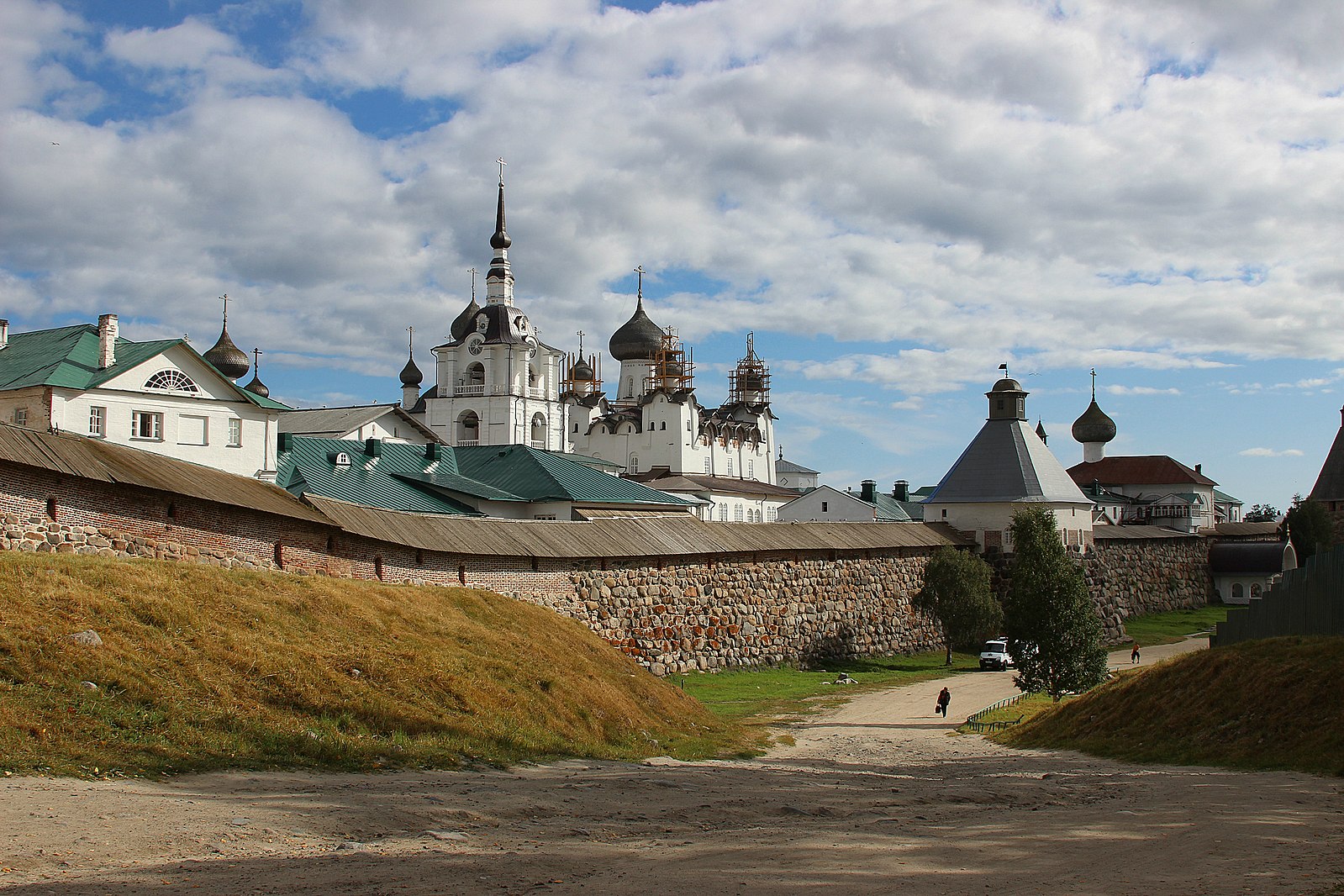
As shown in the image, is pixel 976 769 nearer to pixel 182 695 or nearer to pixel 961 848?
pixel 961 848

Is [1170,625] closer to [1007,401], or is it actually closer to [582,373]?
[1007,401]

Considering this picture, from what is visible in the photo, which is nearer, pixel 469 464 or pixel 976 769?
pixel 976 769

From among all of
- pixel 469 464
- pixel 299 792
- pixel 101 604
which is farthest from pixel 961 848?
Answer: pixel 469 464

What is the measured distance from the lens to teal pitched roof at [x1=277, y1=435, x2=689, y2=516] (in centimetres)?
3102

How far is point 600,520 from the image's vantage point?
25.9 m

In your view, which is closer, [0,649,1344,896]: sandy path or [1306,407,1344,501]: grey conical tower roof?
[0,649,1344,896]: sandy path

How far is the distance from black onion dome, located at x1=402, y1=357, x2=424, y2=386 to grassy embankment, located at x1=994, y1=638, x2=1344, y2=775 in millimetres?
67905

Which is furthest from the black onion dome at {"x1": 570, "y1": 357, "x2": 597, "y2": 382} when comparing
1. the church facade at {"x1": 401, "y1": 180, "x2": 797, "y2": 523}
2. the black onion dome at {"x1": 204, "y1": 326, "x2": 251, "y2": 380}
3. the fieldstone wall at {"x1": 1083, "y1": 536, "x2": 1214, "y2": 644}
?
the fieldstone wall at {"x1": 1083, "y1": 536, "x2": 1214, "y2": 644}

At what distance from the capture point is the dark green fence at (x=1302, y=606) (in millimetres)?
16953

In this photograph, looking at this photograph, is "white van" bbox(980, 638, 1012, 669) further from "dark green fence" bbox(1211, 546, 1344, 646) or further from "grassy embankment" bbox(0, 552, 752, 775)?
"grassy embankment" bbox(0, 552, 752, 775)

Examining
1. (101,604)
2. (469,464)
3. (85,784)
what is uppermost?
(469,464)

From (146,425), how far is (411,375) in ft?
181

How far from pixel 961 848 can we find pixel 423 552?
13.7m

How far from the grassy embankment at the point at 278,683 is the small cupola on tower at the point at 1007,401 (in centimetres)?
2659
